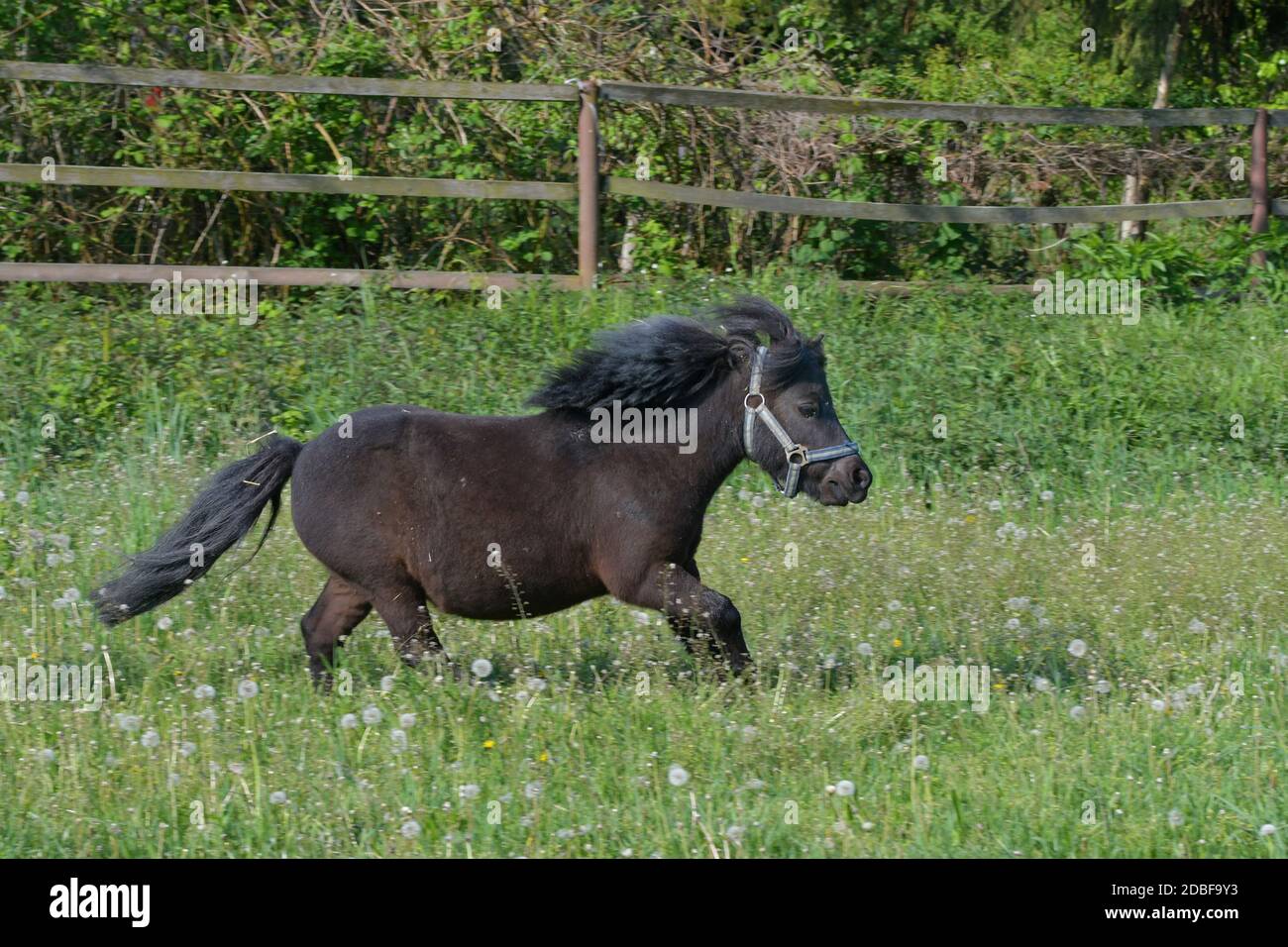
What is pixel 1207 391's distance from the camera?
32.2 feet

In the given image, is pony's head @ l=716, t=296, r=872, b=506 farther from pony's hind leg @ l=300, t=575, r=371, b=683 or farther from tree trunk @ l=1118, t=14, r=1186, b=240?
tree trunk @ l=1118, t=14, r=1186, b=240

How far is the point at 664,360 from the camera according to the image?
19.0 ft

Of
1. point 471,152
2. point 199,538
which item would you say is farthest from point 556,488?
point 471,152

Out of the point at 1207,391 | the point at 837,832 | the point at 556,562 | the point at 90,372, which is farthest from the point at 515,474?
the point at 1207,391

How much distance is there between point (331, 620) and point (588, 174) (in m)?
6.00

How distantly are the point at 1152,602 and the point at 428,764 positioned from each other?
365 cm

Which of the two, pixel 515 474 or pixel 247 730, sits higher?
pixel 515 474

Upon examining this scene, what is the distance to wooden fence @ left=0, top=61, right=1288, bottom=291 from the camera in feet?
35.1

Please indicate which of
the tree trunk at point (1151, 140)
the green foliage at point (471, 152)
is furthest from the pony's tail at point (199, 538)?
the tree trunk at point (1151, 140)

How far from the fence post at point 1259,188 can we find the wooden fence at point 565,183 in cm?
1

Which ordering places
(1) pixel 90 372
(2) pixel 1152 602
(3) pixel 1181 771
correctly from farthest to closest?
(1) pixel 90 372, (2) pixel 1152 602, (3) pixel 1181 771

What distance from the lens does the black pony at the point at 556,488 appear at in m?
5.60

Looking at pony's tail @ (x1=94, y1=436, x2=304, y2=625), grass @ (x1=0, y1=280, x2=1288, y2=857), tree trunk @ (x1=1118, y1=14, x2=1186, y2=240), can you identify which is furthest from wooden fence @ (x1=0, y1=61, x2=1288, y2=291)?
pony's tail @ (x1=94, y1=436, x2=304, y2=625)

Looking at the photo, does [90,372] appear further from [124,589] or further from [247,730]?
[247,730]
